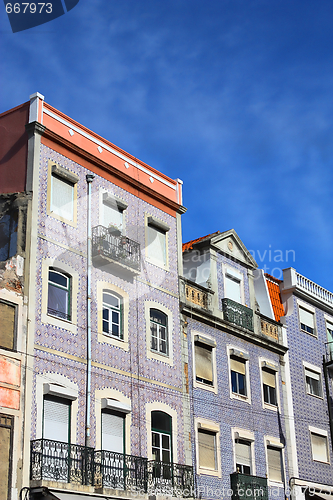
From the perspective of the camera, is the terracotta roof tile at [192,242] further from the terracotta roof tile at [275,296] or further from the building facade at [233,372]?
the terracotta roof tile at [275,296]

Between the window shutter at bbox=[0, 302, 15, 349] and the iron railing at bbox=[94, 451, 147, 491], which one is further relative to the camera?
the iron railing at bbox=[94, 451, 147, 491]

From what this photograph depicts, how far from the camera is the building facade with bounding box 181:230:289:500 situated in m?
25.3

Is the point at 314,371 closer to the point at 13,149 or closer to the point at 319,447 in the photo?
the point at 319,447

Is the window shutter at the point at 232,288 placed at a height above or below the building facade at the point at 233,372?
above

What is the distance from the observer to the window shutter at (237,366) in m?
27.7

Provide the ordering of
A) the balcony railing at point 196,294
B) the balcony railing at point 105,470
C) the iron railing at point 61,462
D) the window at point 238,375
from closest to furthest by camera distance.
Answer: the iron railing at point 61,462 → the balcony railing at point 105,470 → the balcony railing at point 196,294 → the window at point 238,375

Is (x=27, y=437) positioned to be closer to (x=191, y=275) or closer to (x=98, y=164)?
(x=98, y=164)

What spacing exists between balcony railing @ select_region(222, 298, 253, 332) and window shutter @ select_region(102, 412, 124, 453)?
295 inches

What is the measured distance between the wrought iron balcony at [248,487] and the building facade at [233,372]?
0.03m

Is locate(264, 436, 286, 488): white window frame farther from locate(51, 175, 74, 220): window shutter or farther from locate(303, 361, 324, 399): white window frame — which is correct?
locate(51, 175, 74, 220): window shutter

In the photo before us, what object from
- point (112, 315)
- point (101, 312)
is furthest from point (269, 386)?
point (101, 312)

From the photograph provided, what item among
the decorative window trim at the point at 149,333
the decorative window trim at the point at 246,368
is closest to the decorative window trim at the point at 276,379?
the decorative window trim at the point at 246,368

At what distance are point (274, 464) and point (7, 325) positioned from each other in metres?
13.8

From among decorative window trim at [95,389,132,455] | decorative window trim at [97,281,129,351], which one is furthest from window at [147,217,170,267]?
decorative window trim at [95,389,132,455]
